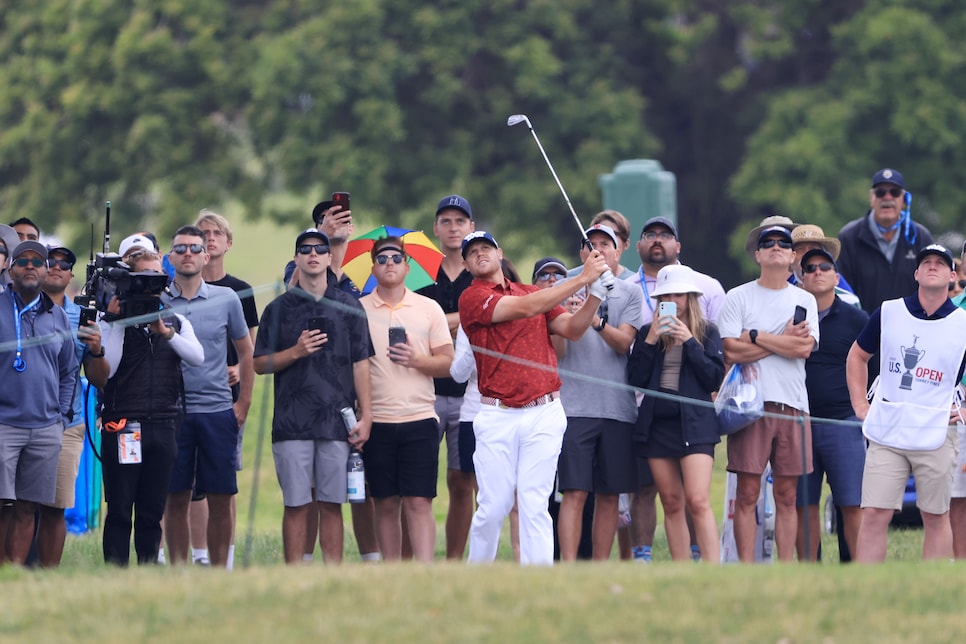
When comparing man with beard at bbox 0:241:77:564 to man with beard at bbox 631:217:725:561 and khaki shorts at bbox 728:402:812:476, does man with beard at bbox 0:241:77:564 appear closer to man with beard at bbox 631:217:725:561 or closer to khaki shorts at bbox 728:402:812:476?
man with beard at bbox 631:217:725:561

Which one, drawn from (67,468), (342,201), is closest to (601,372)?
(342,201)

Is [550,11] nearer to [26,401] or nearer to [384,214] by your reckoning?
[384,214]

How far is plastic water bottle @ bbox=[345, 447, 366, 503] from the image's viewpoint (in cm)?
1065

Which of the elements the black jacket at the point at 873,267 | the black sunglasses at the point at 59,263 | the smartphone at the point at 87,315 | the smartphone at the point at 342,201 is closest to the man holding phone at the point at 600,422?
the smartphone at the point at 342,201

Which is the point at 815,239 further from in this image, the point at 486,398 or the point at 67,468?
the point at 67,468

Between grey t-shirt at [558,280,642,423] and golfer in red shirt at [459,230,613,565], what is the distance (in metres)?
0.76

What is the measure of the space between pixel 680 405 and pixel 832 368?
1.36 meters

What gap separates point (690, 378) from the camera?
10742mm

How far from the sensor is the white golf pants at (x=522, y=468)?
33.0 feet

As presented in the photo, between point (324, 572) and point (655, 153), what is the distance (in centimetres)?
1680

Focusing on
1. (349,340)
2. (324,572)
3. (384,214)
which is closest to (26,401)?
(349,340)

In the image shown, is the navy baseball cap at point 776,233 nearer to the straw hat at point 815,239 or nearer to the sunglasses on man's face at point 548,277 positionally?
the straw hat at point 815,239

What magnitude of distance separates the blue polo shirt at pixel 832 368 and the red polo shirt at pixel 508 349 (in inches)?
81.6

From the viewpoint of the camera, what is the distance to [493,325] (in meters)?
10.2
